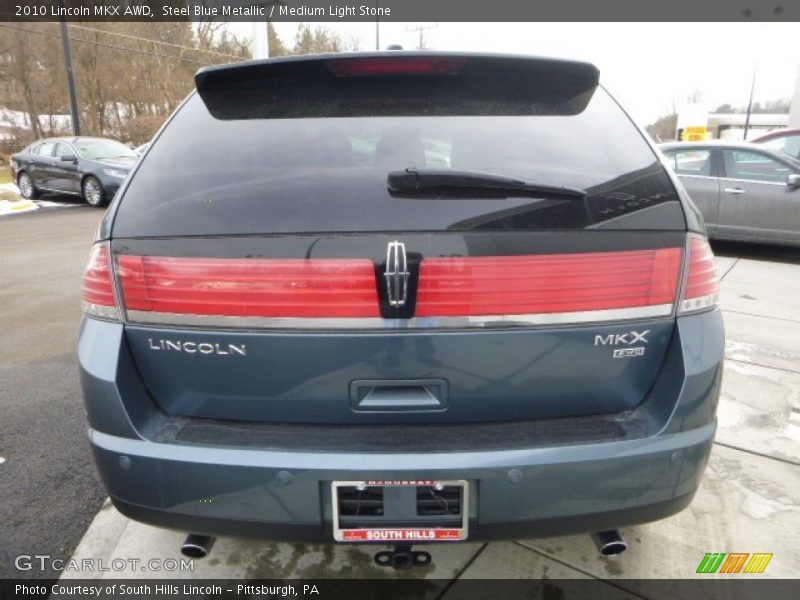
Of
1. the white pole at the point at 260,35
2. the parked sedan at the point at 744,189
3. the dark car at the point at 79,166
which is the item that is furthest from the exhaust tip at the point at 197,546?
the white pole at the point at 260,35

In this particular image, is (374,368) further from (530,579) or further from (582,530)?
(530,579)

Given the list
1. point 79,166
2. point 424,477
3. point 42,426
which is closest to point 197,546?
point 424,477

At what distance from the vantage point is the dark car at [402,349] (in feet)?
4.69

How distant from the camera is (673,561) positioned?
6.73ft

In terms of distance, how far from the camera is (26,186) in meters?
15.0

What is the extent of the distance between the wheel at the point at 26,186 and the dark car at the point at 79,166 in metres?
0.07

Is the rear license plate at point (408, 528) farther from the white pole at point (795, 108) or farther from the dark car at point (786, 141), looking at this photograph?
the white pole at point (795, 108)

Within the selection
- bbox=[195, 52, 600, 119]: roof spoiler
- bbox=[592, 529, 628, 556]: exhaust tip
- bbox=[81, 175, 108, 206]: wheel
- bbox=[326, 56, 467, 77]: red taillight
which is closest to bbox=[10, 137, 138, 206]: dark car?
bbox=[81, 175, 108, 206]: wheel

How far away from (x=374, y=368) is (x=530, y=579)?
1076 millimetres

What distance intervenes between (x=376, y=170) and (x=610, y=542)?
4.24 ft

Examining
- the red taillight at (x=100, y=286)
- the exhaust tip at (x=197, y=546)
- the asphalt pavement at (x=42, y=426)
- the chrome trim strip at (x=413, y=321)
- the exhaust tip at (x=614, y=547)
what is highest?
the red taillight at (x=100, y=286)

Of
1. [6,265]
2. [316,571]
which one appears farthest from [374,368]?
[6,265]

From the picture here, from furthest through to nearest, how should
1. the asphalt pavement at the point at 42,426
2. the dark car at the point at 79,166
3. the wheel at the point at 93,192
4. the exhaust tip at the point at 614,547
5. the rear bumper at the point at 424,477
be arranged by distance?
the wheel at the point at 93,192 → the dark car at the point at 79,166 → the asphalt pavement at the point at 42,426 → the exhaust tip at the point at 614,547 → the rear bumper at the point at 424,477

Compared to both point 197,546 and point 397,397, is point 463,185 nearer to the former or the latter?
point 397,397
